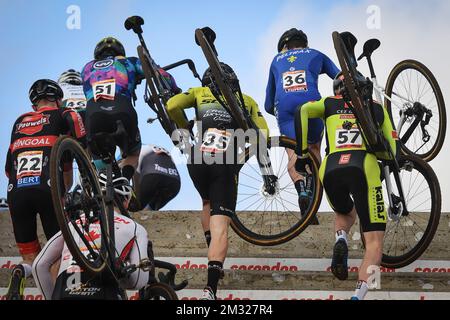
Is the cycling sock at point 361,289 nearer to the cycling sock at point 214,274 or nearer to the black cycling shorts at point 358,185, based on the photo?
the black cycling shorts at point 358,185

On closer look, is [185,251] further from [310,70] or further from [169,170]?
[310,70]

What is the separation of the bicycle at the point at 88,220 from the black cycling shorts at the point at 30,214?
1.45 meters

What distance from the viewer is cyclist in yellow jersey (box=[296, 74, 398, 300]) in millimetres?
11648

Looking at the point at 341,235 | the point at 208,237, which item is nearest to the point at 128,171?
the point at 208,237

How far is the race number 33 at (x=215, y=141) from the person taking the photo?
41.3 feet

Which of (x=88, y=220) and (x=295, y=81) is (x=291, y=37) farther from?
(x=88, y=220)

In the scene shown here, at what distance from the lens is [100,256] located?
1008cm

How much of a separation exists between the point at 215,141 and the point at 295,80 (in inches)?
90.8

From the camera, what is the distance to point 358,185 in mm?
11906

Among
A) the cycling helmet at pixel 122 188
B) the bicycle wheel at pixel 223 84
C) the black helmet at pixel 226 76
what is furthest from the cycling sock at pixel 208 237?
the cycling helmet at pixel 122 188

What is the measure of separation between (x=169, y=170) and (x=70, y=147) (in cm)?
442
